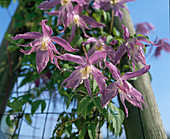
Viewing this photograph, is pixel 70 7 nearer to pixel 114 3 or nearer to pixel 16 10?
pixel 114 3

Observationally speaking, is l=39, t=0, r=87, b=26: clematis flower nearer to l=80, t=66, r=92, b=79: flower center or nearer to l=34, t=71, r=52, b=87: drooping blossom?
l=80, t=66, r=92, b=79: flower center

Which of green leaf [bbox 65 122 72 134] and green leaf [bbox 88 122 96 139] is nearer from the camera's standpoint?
green leaf [bbox 88 122 96 139]

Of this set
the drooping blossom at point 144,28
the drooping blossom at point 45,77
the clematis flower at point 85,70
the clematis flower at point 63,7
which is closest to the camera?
the clematis flower at point 85,70

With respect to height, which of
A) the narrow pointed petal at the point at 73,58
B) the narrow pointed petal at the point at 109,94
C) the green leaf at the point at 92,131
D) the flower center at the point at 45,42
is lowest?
the green leaf at the point at 92,131

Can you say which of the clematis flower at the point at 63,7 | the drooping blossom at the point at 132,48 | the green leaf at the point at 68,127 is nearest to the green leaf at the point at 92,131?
the green leaf at the point at 68,127

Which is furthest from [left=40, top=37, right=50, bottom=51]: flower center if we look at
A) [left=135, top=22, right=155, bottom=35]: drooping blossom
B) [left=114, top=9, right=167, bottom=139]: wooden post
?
[left=135, top=22, right=155, bottom=35]: drooping blossom

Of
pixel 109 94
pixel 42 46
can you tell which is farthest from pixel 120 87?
pixel 42 46

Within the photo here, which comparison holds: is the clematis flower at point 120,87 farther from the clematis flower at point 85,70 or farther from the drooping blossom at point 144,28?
the drooping blossom at point 144,28

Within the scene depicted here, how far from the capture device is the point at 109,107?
581 millimetres

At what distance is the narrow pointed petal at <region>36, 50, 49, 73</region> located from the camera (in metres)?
0.51

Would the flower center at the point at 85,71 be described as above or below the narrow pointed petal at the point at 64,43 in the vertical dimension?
below

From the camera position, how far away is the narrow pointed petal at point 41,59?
0.51 meters

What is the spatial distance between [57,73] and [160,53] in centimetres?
82

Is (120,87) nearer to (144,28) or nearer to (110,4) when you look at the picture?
(110,4)
